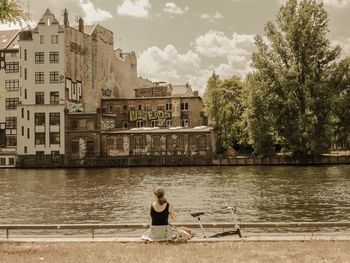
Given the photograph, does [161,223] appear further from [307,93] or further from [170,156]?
[170,156]

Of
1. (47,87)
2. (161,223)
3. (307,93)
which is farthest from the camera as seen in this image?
(47,87)

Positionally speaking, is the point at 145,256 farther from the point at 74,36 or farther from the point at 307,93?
the point at 74,36

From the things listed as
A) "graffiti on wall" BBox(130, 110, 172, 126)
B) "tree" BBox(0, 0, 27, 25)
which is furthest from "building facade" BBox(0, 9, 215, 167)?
"tree" BBox(0, 0, 27, 25)

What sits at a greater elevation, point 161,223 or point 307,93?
point 307,93

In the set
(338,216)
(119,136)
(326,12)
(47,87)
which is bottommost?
(338,216)

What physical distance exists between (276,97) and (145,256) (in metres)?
74.3

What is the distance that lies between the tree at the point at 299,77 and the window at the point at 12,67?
156 feet

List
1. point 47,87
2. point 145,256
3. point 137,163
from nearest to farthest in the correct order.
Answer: point 145,256 < point 137,163 < point 47,87

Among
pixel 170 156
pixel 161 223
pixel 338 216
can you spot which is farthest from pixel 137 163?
pixel 161 223

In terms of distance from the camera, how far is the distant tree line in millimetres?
84375

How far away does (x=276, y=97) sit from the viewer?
85.8 metres

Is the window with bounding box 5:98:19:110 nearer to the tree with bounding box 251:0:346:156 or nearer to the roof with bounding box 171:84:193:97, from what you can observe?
the roof with bounding box 171:84:193:97

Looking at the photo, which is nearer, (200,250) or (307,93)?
(200,250)

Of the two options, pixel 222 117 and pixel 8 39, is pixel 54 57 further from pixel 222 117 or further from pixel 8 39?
pixel 222 117
